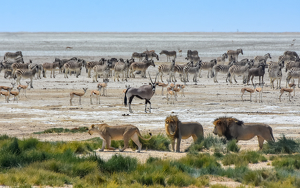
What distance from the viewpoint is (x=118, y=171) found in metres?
8.66

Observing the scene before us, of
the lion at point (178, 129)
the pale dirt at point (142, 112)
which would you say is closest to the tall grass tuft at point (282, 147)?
the pale dirt at point (142, 112)

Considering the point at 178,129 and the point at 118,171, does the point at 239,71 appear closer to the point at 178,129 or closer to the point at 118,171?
the point at 178,129

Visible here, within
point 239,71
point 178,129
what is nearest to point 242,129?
point 178,129

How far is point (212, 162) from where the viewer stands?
9.40 m

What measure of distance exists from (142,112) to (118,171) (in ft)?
33.3

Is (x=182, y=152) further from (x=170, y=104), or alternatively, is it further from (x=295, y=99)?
(x=295, y=99)

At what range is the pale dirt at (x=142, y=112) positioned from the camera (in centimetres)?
1469

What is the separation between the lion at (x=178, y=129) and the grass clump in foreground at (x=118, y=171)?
53.3 inches

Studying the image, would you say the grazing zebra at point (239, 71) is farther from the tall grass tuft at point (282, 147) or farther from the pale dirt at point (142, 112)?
the tall grass tuft at point (282, 147)

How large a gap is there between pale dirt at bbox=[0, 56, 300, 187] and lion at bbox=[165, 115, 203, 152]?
1.72 ft

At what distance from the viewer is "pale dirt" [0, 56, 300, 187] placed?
1469 centimetres

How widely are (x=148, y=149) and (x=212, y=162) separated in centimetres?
238

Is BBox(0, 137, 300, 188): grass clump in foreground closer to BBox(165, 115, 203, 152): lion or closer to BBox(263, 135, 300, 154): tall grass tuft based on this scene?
BBox(263, 135, 300, 154): tall grass tuft

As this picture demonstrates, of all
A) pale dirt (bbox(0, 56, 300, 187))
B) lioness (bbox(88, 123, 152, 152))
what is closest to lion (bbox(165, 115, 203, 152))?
pale dirt (bbox(0, 56, 300, 187))
